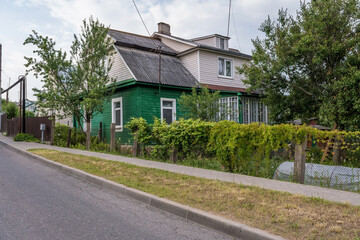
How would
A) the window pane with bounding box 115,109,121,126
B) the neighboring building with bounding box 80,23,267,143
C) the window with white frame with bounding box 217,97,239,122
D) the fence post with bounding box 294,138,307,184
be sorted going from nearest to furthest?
the fence post with bounding box 294,138,307,184 < the window with white frame with bounding box 217,97,239,122 < the neighboring building with bounding box 80,23,267,143 < the window pane with bounding box 115,109,121,126

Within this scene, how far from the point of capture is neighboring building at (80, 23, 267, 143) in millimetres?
15602

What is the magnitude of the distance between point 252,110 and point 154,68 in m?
6.26

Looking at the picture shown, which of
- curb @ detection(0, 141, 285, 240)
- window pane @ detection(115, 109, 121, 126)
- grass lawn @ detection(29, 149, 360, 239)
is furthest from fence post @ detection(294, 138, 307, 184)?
window pane @ detection(115, 109, 121, 126)

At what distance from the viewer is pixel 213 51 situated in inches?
757

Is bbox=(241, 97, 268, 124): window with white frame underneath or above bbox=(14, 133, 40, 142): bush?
above

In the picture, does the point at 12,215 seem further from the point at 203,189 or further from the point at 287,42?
the point at 287,42

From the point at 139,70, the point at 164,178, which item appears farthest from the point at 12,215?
the point at 139,70

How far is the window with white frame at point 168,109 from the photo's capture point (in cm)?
1642

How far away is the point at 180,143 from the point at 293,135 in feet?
13.6

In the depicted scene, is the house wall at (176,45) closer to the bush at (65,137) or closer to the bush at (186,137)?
the bush at (65,137)

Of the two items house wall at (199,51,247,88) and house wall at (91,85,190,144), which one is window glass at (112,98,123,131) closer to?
house wall at (91,85,190,144)

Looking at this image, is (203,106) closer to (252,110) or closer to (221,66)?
(252,110)

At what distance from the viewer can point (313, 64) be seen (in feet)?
38.0

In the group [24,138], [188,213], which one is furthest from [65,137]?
[188,213]
